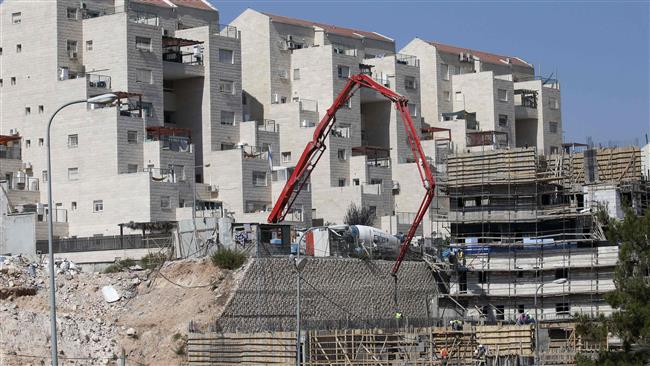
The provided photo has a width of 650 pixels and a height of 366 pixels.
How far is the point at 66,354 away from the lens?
67.2 metres

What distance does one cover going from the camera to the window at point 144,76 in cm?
9294

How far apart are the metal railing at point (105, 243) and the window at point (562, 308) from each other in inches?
839

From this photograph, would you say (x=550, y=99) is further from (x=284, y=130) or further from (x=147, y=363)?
(x=147, y=363)

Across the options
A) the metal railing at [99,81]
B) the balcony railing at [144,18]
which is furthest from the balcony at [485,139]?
the metal railing at [99,81]

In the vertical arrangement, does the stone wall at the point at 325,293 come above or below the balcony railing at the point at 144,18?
below

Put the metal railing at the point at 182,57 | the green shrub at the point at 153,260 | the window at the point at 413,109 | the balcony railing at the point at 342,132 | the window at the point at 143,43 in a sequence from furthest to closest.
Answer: the window at the point at 413,109 → the balcony railing at the point at 342,132 → the metal railing at the point at 182,57 → the window at the point at 143,43 → the green shrub at the point at 153,260

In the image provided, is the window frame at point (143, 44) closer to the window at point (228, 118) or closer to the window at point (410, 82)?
the window at point (228, 118)

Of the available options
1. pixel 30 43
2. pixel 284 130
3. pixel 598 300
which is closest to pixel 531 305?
pixel 598 300

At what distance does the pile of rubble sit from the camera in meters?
67.6

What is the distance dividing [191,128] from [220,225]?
2424 cm

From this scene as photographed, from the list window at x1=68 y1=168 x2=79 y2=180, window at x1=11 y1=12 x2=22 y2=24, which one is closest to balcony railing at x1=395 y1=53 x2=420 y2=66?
window at x1=11 y1=12 x2=22 y2=24

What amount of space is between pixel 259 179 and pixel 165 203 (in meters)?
8.74

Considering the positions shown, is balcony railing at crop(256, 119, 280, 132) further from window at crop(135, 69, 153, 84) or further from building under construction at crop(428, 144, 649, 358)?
building under construction at crop(428, 144, 649, 358)

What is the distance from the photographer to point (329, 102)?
4119 inches
